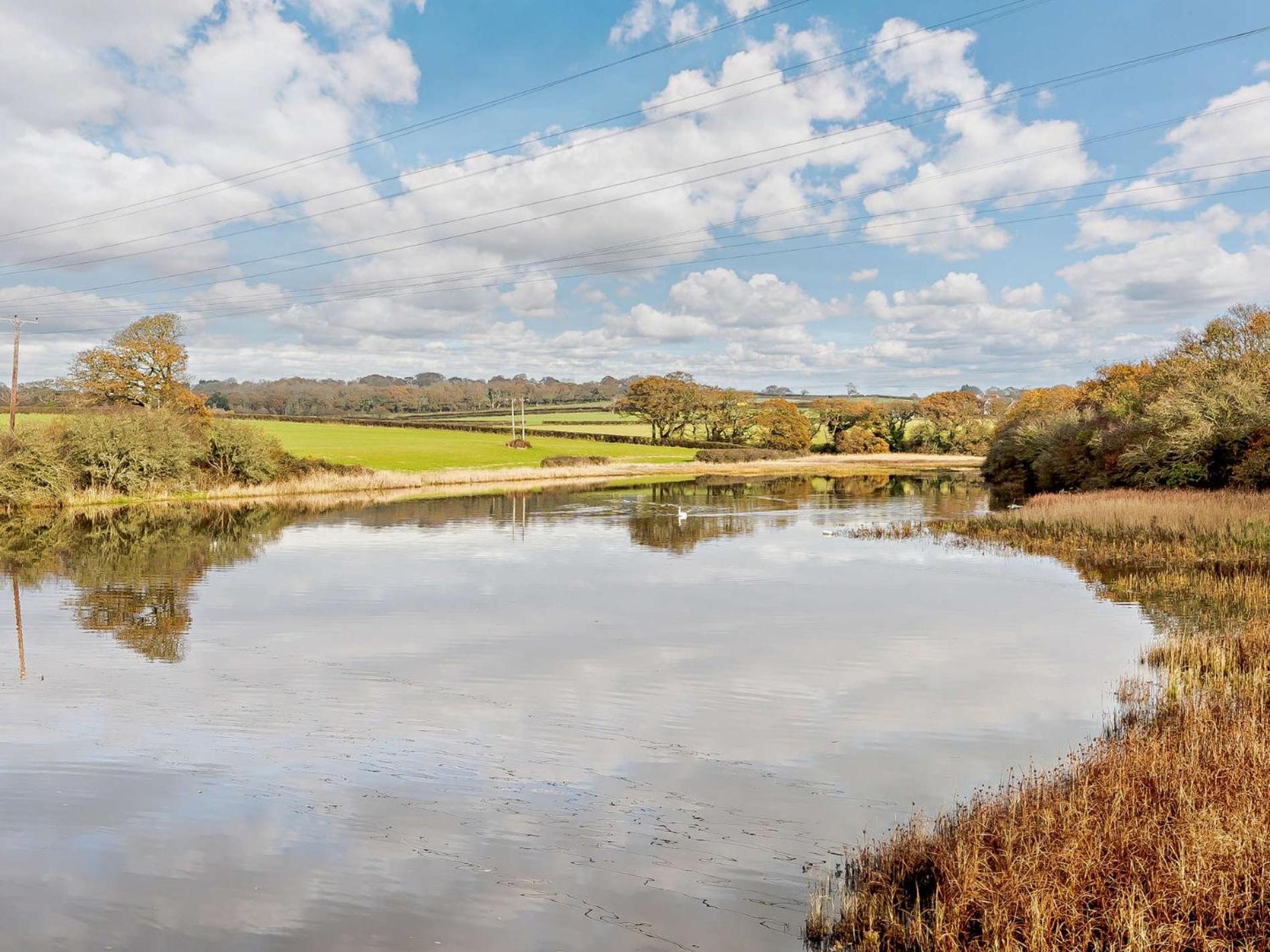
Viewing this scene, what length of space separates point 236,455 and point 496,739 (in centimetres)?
5579

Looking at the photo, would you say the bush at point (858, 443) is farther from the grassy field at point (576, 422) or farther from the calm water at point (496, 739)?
the calm water at point (496, 739)

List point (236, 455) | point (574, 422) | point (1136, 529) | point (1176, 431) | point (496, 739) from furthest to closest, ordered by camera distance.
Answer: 1. point (574, 422)
2. point (236, 455)
3. point (1176, 431)
4. point (1136, 529)
5. point (496, 739)

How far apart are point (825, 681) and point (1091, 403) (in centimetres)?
7446

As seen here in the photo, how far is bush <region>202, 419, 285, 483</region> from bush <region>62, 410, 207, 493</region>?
3.03 meters

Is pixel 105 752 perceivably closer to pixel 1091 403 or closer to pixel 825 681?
pixel 825 681

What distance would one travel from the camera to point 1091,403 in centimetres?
7800

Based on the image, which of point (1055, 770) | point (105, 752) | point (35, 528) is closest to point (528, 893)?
point (1055, 770)

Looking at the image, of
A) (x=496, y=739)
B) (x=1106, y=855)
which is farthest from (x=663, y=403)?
(x=1106, y=855)

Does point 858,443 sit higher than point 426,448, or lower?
higher

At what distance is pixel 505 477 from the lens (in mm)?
77312

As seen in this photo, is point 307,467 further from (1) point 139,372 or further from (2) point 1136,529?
(2) point 1136,529

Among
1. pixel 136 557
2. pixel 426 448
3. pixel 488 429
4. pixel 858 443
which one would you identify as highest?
pixel 488 429

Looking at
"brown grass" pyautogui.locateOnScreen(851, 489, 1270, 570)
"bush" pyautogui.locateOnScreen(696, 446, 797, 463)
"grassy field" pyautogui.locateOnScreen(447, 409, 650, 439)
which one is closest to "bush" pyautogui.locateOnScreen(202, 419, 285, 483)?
"brown grass" pyautogui.locateOnScreen(851, 489, 1270, 570)

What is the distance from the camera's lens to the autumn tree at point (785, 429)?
122m
